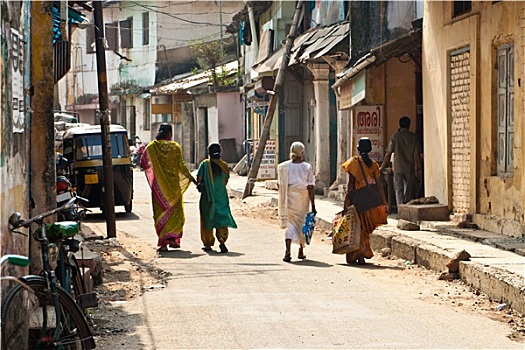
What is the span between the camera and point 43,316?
18.7 ft

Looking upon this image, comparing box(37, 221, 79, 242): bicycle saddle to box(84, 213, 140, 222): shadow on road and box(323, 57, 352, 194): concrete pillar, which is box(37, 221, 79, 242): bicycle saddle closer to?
box(84, 213, 140, 222): shadow on road

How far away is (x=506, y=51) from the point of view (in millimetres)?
13133

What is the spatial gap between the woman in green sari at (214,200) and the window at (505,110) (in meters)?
3.73

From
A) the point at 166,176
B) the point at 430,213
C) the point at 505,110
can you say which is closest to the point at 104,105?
the point at 166,176

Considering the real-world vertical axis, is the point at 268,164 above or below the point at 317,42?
below

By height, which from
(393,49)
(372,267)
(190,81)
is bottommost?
(372,267)

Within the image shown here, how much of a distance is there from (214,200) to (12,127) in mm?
7088

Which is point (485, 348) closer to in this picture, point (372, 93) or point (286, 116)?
point (372, 93)

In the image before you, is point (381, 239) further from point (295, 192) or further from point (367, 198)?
point (295, 192)

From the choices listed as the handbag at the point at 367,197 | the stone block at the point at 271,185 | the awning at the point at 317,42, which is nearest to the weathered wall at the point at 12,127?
the handbag at the point at 367,197

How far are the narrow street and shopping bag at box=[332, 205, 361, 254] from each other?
24 centimetres

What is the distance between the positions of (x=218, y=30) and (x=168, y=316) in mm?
38100

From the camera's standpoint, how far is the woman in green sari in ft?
45.7

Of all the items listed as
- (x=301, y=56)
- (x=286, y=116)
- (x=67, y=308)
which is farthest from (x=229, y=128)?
(x=67, y=308)
